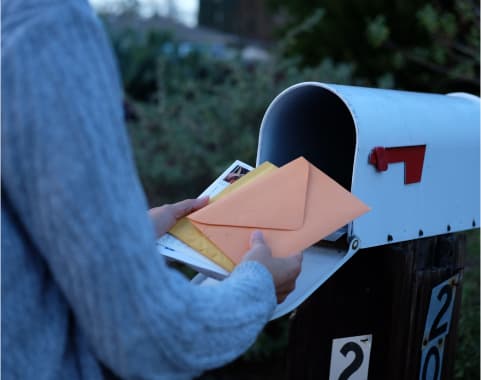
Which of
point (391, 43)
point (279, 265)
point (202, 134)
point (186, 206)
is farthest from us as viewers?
point (391, 43)

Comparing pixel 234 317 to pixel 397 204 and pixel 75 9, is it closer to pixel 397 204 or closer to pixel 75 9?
pixel 75 9

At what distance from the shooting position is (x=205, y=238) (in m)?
1.35

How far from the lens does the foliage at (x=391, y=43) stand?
503 centimetres

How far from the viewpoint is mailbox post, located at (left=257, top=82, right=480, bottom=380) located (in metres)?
1.69

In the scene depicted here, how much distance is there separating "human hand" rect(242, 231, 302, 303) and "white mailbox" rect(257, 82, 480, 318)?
313mm

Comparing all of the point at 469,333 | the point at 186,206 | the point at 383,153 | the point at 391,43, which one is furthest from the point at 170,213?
the point at 391,43

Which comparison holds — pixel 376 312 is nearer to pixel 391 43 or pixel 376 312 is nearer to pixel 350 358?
pixel 350 358

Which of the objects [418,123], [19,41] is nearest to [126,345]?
[19,41]

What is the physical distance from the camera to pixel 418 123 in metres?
1.73

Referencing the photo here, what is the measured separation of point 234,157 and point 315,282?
2.64 metres

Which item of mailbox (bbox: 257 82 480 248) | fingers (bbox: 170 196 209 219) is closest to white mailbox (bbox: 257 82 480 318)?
mailbox (bbox: 257 82 480 248)

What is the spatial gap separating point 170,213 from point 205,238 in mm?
137

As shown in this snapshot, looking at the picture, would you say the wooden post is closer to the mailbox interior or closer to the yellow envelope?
the mailbox interior

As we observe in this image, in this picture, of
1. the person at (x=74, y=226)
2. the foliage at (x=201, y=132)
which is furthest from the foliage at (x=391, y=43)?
the person at (x=74, y=226)
